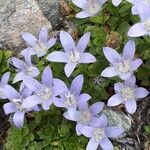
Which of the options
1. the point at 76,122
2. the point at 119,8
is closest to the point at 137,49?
the point at 119,8

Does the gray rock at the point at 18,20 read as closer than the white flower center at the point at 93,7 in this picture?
No

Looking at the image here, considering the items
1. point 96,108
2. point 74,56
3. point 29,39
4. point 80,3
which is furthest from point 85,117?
point 80,3

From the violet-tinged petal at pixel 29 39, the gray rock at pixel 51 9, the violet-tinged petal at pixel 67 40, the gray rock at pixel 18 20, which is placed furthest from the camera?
the gray rock at pixel 51 9

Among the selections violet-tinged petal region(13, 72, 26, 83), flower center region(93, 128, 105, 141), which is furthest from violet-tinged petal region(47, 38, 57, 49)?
flower center region(93, 128, 105, 141)

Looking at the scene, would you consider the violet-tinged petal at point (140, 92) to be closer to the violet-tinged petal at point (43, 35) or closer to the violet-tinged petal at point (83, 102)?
the violet-tinged petal at point (83, 102)

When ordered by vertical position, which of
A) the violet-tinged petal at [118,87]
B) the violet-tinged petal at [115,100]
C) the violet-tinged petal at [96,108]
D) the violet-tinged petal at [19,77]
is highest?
the violet-tinged petal at [19,77]

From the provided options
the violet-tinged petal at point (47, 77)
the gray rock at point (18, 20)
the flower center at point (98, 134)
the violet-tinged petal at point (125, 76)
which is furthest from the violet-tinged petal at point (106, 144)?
the gray rock at point (18, 20)

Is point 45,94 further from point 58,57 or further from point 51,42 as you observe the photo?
point 51,42
